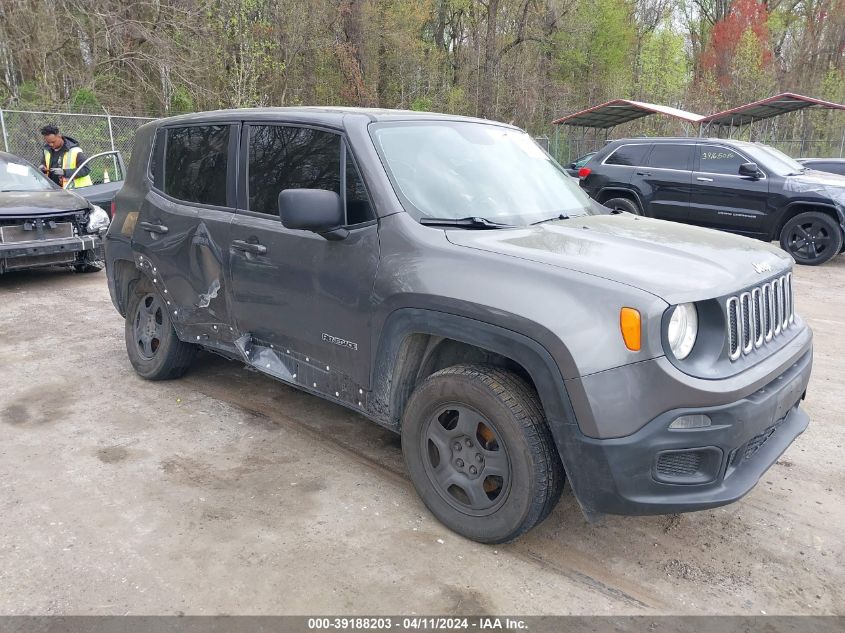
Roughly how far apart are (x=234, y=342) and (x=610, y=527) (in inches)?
95.1

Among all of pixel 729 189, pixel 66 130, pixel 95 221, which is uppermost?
pixel 66 130

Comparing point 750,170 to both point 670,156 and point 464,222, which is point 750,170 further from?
point 464,222

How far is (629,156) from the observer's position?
37.3 ft

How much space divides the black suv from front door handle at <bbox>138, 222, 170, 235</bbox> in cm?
776

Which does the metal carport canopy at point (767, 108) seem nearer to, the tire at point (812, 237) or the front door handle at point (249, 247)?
the tire at point (812, 237)

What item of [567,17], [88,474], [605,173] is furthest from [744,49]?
[88,474]

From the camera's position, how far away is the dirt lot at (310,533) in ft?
8.76

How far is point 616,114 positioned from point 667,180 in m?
10.0

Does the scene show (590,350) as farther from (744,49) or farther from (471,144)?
(744,49)

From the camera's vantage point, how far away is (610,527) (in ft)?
10.5

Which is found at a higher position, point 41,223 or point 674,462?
point 41,223

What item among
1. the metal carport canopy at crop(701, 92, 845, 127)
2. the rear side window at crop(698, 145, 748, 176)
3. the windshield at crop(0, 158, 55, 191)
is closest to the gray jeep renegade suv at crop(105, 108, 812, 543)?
the windshield at crop(0, 158, 55, 191)

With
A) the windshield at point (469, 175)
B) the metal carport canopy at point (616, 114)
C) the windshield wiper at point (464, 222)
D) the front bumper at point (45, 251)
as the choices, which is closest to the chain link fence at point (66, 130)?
the front bumper at point (45, 251)

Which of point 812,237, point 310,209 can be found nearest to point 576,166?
point 812,237
